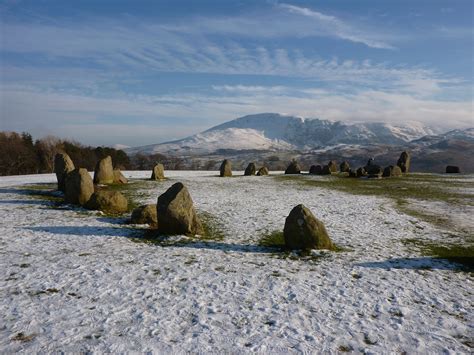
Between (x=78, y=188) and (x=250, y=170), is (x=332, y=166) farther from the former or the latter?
(x=78, y=188)

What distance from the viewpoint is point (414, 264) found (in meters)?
13.4

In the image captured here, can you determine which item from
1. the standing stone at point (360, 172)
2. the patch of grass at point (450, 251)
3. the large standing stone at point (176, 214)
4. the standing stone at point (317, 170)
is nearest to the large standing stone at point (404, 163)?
the standing stone at point (360, 172)

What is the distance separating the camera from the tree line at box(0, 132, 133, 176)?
6341 cm

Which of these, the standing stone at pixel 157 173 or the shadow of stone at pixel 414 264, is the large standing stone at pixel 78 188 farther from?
the shadow of stone at pixel 414 264

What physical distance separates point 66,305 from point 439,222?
19749 millimetres

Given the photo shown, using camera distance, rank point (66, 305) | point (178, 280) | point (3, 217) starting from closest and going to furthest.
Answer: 1. point (66, 305)
2. point (178, 280)
3. point (3, 217)

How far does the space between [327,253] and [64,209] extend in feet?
53.9

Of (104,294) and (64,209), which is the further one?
(64,209)

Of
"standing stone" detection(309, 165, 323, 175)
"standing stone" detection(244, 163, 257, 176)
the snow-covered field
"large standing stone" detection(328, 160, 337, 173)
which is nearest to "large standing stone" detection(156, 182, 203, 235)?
the snow-covered field

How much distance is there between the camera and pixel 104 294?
33.9ft

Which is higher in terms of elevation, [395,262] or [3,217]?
[3,217]

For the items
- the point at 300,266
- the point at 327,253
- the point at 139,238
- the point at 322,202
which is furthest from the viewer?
the point at 322,202

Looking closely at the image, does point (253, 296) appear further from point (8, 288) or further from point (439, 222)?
point (439, 222)

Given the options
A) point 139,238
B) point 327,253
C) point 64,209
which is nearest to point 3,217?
point 64,209
